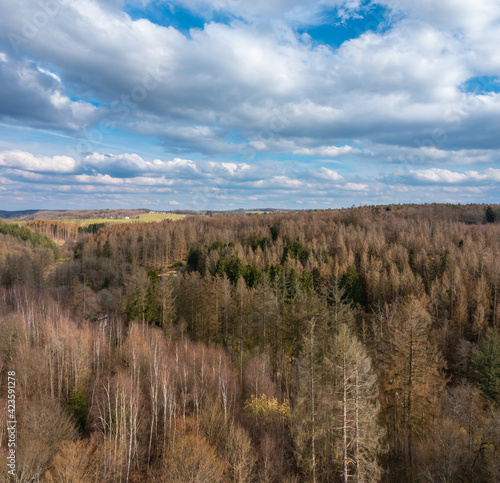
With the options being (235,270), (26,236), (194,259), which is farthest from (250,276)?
(26,236)

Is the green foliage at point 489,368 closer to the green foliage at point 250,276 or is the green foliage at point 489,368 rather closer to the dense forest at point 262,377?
the dense forest at point 262,377

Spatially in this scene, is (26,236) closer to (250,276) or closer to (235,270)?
(235,270)

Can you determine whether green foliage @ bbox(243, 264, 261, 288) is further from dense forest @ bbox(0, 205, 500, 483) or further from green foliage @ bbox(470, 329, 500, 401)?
green foliage @ bbox(470, 329, 500, 401)

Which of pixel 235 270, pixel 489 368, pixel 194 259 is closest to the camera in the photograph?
pixel 489 368

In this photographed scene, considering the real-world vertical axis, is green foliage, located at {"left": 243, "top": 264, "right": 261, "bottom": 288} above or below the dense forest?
above

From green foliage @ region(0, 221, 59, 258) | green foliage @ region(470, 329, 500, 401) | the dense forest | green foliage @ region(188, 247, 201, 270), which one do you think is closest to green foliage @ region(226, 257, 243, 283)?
the dense forest
